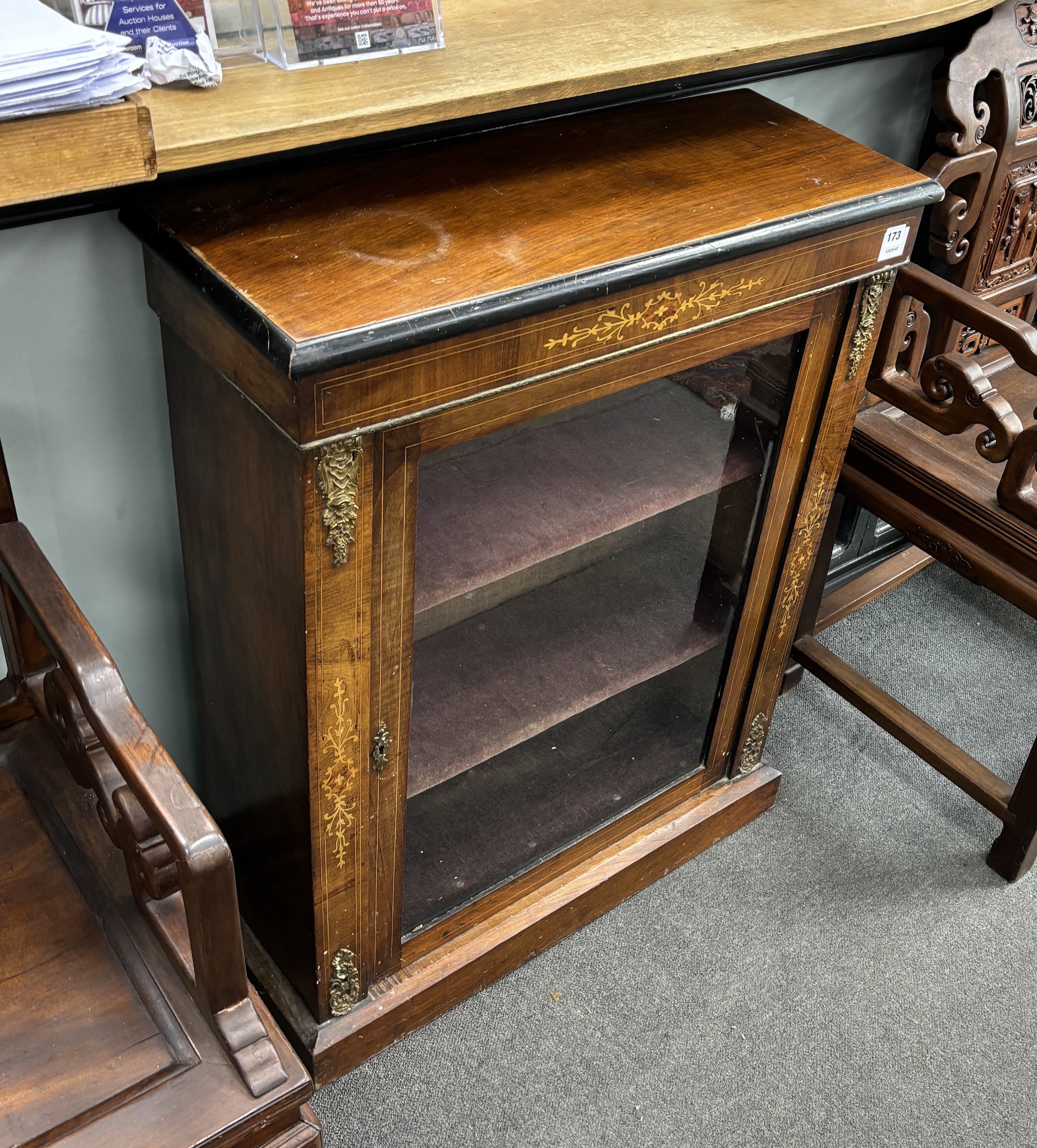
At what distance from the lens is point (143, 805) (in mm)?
806

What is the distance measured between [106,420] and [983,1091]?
124 cm

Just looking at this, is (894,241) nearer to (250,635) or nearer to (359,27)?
(359,27)

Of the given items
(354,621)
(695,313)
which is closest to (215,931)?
(354,621)

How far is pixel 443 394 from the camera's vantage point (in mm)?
915

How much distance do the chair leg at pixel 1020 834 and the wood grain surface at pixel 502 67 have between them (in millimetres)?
924

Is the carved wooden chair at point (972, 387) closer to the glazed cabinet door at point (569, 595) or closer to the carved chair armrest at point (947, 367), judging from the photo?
the carved chair armrest at point (947, 367)

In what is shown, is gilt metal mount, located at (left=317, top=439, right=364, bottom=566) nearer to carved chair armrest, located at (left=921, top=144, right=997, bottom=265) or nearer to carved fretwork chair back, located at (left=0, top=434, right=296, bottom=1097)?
carved fretwork chair back, located at (left=0, top=434, right=296, bottom=1097)

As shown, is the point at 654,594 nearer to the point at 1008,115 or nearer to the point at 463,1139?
the point at 463,1139

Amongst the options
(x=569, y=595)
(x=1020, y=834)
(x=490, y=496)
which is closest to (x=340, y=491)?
(x=490, y=496)

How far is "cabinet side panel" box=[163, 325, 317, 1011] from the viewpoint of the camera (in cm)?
97

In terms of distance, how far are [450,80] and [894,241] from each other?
465 millimetres

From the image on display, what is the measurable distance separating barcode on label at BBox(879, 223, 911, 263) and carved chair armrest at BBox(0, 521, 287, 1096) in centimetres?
80

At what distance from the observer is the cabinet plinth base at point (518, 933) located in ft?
4.36

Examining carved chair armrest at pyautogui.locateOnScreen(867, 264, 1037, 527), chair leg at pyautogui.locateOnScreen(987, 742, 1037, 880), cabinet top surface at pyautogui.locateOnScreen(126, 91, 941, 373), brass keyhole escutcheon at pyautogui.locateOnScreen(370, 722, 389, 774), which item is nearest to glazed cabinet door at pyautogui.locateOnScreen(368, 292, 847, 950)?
brass keyhole escutcheon at pyautogui.locateOnScreen(370, 722, 389, 774)
